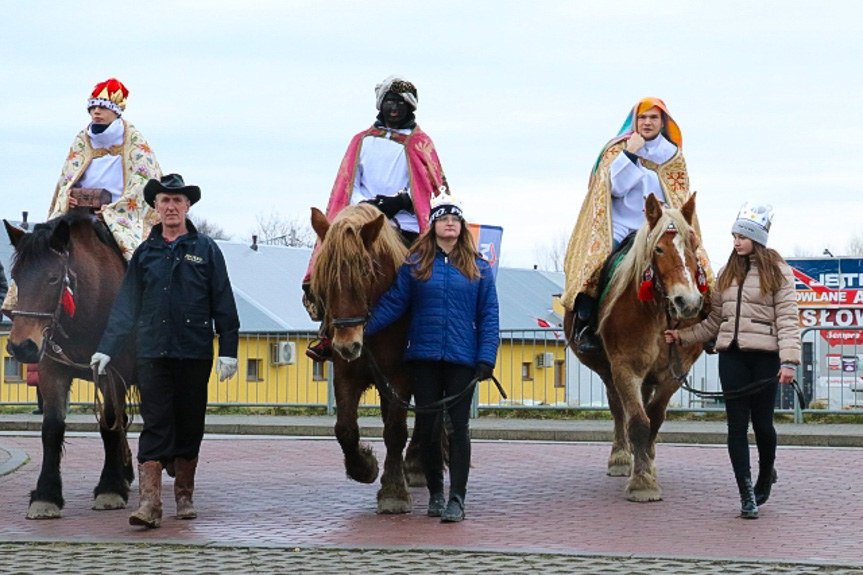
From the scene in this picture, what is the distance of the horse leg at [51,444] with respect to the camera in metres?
9.84

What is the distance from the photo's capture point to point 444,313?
381 inches

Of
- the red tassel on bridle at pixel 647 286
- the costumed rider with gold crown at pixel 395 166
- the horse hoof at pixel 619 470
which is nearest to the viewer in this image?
the red tassel on bridle at pixel 647 286

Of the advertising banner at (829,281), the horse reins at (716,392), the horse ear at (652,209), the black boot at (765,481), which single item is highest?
the advertising banner at (829,281)

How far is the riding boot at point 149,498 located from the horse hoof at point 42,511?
2.44 ft

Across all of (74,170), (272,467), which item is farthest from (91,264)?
(272,467)

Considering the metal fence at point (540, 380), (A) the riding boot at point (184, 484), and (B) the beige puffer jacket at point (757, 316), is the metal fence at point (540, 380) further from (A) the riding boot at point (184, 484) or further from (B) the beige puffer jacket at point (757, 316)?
(A) the riding boot at point (184, 484)

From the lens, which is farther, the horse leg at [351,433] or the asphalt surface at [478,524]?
the horse leg at [351,433]

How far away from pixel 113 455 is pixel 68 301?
1.26m

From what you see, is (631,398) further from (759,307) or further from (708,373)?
(708,373)

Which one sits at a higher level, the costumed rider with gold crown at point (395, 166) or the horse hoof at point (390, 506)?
the costumed rider with gold crown at point (395, 166)

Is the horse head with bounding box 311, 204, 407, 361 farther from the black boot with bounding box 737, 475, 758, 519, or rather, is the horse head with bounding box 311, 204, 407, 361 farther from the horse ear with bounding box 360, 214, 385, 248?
the black boot with bounding box 737, 475, 758, 519

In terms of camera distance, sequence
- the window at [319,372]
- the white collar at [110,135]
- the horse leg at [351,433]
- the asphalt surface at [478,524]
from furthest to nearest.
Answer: the window at [319,372] → the white collar at [110,135] → the horse leg at [351,433] → the asphalt surface at [478,524]

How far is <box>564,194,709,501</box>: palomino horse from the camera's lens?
10.4m

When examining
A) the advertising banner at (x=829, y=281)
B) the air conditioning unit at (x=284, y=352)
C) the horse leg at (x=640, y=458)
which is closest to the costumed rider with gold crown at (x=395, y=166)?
the horse leg at (x=640, y=458)
